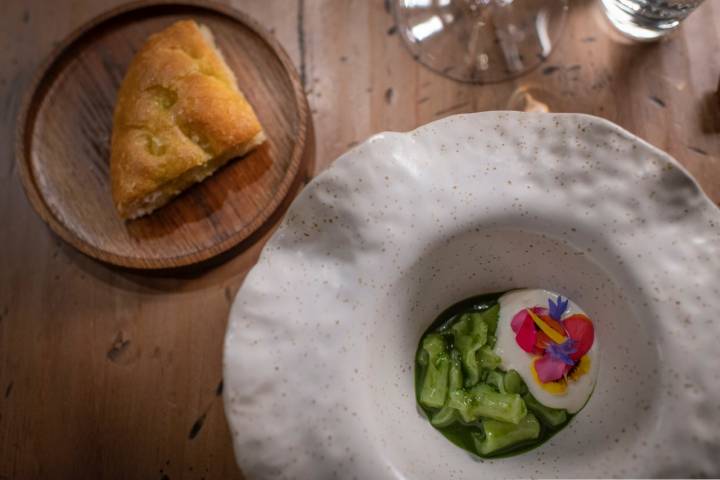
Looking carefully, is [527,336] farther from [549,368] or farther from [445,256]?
[445,256]

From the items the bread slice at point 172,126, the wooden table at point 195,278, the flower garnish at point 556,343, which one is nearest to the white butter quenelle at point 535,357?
the flower garnish at point 556,343

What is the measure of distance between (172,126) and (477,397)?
25.1 inches

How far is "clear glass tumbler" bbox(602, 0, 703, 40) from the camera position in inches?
39.6

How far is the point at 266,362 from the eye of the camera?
0.69 m

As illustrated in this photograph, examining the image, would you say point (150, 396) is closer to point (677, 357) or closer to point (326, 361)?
point (326, 361)

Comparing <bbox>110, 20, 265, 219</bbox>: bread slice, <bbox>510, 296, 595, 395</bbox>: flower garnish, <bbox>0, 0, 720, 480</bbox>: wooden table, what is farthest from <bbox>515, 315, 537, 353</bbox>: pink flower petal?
<bbox>110, 20, 265, 219</bbox>: bread slice

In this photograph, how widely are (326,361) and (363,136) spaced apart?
0.51m

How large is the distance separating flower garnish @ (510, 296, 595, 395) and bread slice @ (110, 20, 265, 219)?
0.53 meters

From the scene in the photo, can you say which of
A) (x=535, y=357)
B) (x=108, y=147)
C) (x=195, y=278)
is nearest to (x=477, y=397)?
(x=535, y=357)

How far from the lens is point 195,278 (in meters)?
1.06

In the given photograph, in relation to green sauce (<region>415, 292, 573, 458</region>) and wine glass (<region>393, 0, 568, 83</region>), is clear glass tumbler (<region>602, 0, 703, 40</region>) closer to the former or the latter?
wine glass (<region>393, 0, 568, 83</region>)

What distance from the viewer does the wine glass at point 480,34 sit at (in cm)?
111

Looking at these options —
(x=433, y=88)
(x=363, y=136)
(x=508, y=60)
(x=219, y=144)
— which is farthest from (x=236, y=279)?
(x=508, y=60)

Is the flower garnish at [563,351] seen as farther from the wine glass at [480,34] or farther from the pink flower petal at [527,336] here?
the wine glass at [480,34]
